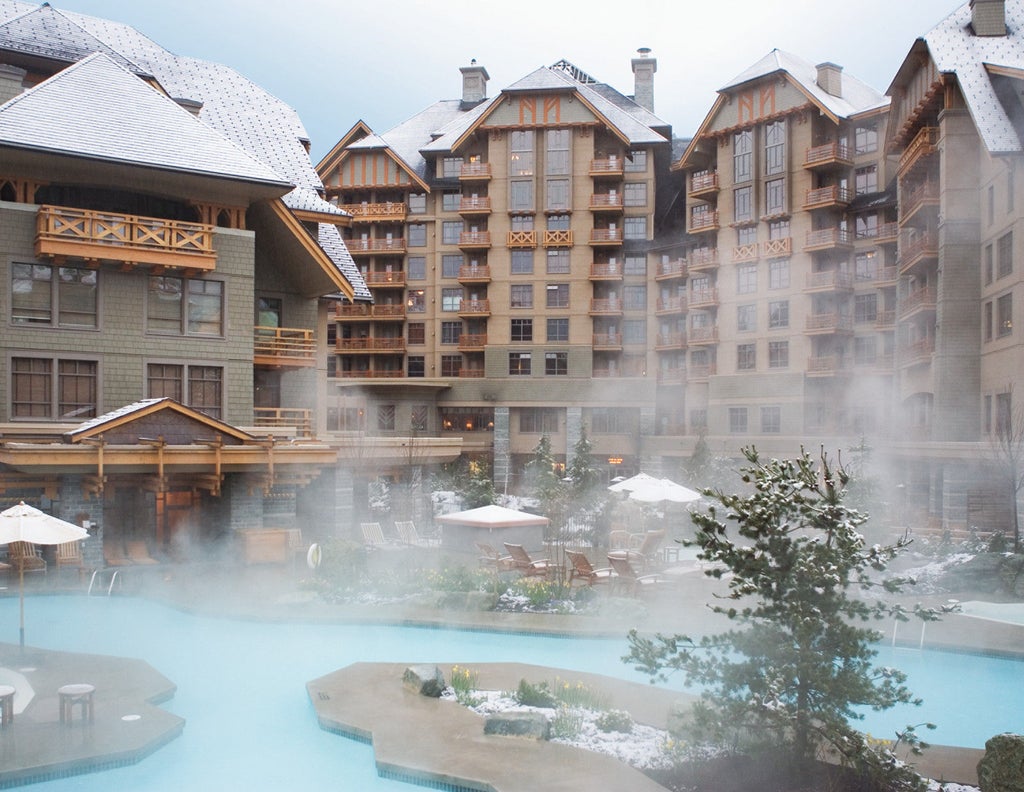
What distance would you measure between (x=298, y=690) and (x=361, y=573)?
604 cm

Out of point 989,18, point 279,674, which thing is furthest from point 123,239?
point 989,18

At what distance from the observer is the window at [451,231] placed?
50281 millimetres

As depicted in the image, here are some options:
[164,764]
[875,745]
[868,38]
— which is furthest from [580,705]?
[868,38]

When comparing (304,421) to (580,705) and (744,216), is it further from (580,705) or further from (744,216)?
(744,216)

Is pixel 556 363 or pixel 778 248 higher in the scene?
pixel 778 248

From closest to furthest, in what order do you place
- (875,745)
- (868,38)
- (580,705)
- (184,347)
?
(875,745) → (580,705) → (184,347) → (868,38)

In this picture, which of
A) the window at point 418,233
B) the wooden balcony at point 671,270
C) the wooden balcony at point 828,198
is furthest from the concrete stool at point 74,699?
the window at point 418,233

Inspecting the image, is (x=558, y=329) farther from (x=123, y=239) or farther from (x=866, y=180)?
(x=123, y=239)

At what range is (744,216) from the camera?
140 ft

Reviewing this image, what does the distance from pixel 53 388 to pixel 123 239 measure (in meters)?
3.81

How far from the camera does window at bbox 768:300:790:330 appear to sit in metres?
41.6

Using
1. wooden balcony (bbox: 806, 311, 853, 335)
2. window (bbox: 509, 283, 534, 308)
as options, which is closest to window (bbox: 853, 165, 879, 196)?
wooden balcony (bbox: 806, 311, 853, 335)

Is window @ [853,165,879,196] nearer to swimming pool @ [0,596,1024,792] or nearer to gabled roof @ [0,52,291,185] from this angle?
gabled roof @ [0,52,291,185]

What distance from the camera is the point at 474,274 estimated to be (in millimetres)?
47938
